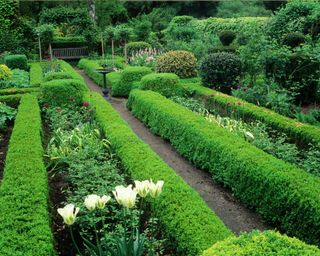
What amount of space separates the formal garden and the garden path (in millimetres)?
21

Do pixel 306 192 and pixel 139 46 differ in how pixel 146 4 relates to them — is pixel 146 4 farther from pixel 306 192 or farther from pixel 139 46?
pixel 306 192

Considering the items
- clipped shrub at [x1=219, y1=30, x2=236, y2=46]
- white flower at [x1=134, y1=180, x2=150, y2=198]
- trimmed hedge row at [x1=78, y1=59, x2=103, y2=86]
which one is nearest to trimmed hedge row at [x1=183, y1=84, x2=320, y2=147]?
white flower at [x1=134, y1=180, x2=150, y2=198]

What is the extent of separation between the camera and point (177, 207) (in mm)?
4117

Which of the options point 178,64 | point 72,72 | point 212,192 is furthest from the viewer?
point 72,72

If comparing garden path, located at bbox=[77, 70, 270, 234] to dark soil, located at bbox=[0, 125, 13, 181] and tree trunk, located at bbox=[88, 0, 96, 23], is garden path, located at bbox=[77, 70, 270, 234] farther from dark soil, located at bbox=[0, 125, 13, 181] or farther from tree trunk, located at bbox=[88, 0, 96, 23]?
tree trunk, located at bbox=[88, 0, 96, 23]

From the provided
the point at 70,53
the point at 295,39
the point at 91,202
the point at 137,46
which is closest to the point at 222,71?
the point at 295,39

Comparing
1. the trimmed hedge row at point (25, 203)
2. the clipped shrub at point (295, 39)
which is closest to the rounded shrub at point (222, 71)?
the clipped shrub at point (295, 39)

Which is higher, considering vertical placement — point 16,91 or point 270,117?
point 270,117

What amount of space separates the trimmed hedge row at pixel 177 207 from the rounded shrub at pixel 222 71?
6.23 metres

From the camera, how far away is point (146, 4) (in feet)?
132

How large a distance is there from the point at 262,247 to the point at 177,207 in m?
1.57

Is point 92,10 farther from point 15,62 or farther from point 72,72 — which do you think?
point 72,72

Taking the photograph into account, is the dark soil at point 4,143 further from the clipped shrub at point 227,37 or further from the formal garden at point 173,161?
the clipped shrub at point 227,37

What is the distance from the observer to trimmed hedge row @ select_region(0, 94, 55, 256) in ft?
10.7
